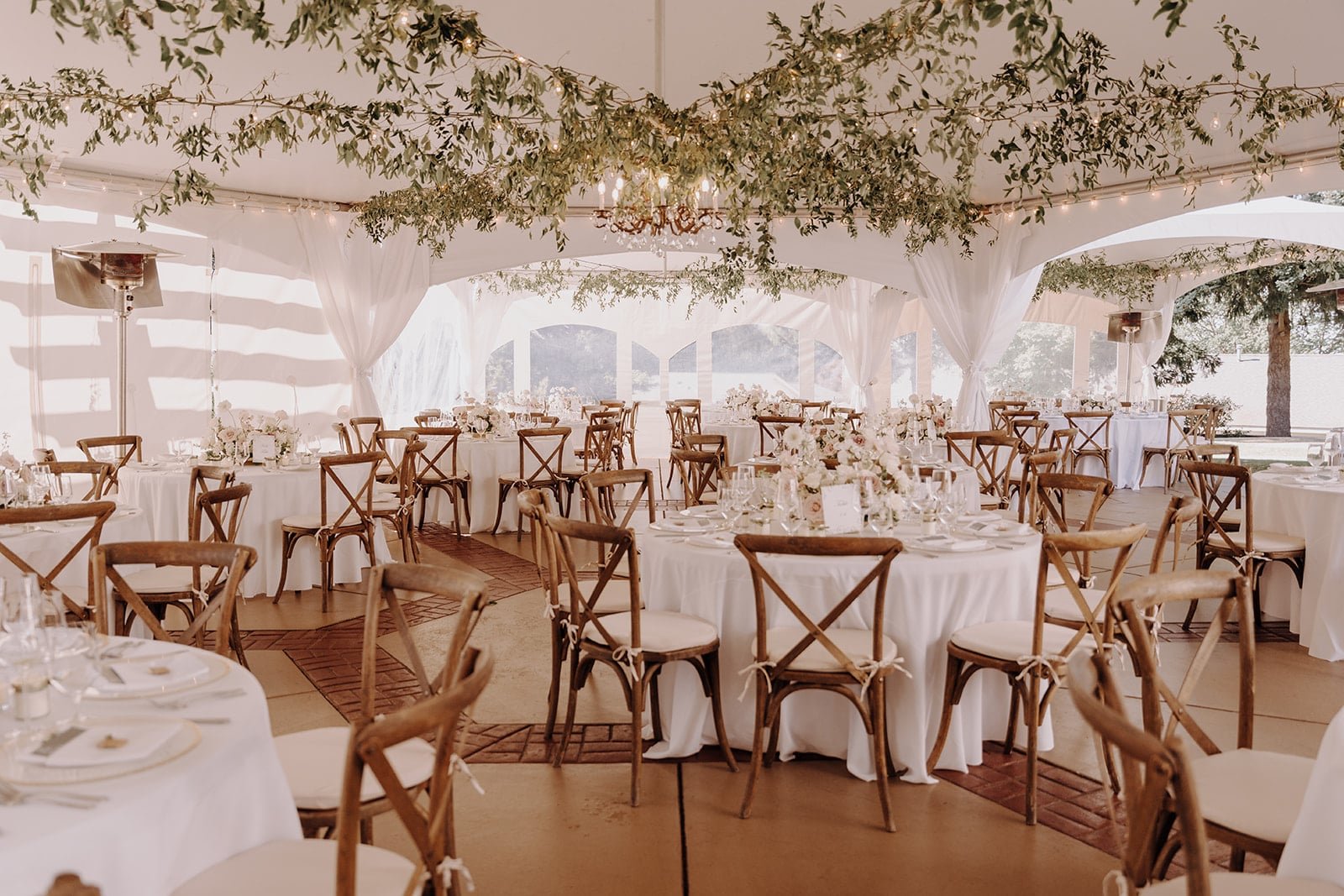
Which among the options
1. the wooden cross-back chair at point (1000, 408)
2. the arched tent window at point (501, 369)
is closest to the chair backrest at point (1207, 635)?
the wooden cross-back chair at point (1000, 408)

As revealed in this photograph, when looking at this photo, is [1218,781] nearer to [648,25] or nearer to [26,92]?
[648,25]

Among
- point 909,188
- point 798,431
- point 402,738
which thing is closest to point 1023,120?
point 909,188

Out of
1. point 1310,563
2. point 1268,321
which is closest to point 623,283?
point 1268,321

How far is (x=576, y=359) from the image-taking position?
18859 mm

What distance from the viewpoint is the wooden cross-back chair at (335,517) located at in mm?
6344

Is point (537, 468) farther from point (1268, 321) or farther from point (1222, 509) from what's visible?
point (1268, 321)

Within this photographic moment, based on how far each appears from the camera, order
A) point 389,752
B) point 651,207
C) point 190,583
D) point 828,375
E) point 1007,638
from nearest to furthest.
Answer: point 389,752, point 1007,638, point 190,583, point 651,207, point 828,375

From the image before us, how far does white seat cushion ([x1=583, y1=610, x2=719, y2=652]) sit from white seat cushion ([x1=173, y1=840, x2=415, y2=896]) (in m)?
1.60

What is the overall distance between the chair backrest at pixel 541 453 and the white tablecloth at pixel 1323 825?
22.3 ft

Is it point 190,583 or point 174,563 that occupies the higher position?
point 174,563

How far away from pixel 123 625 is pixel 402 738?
12.1ft

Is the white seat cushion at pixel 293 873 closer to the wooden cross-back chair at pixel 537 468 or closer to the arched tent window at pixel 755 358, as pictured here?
the wooden cross-back chair at pixel 537 468

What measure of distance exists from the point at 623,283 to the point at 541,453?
7354mm

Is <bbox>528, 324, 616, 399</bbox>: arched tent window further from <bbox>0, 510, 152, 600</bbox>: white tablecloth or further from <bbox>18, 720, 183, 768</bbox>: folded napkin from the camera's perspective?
<bbox>18, 720, 183, 768</bbox>: folded napkin
